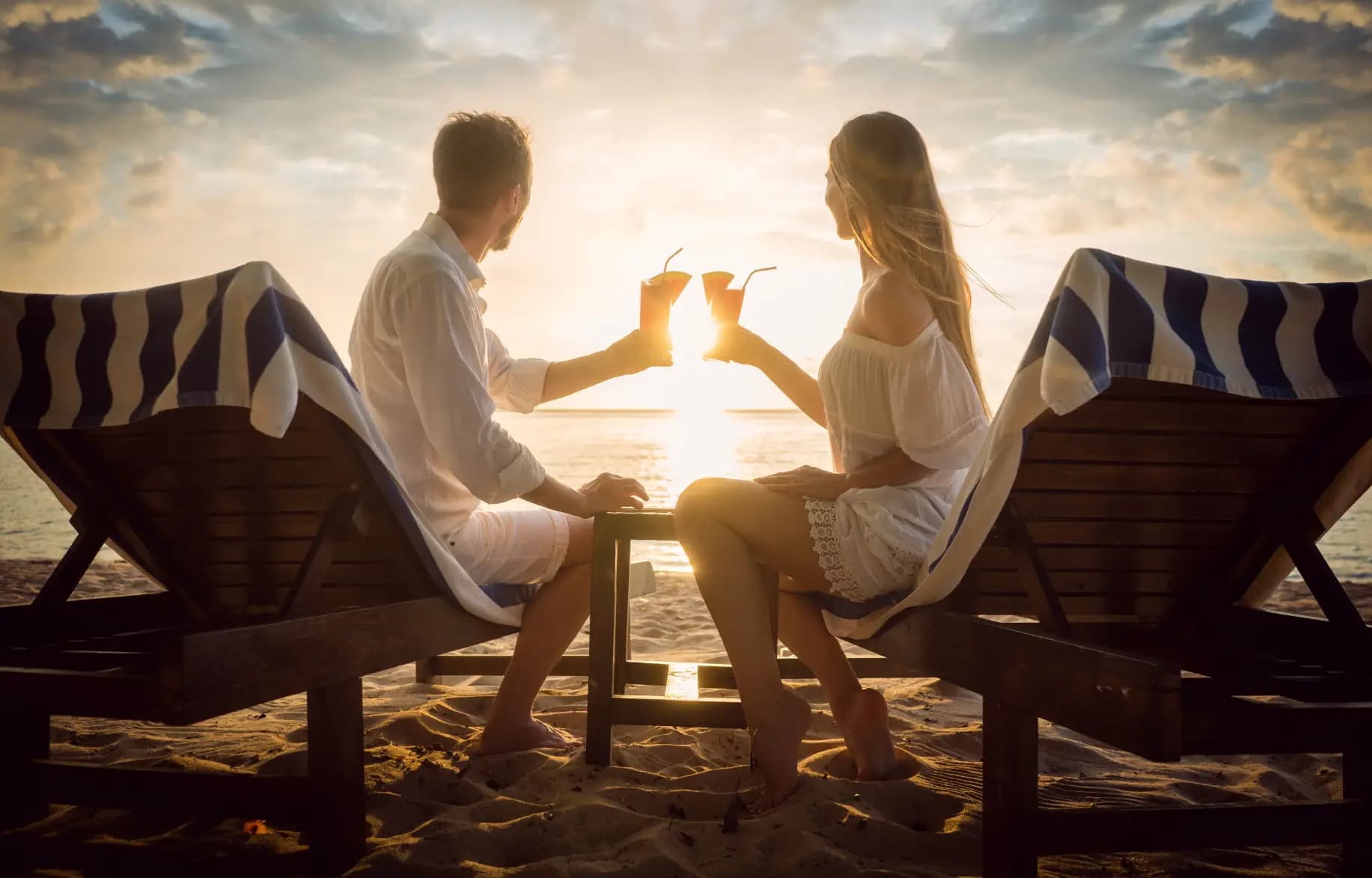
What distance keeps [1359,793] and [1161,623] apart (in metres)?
0.55

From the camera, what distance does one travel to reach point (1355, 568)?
9.06 meters

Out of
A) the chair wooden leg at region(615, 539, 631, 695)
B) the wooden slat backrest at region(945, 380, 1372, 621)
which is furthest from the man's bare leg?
the wooden slat backrest at region(945, 380, 1372, 621)

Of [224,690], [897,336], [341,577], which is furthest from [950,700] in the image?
[224,690]

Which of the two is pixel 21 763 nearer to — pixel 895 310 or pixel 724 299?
pixel 724 299

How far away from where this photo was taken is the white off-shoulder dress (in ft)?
7.86

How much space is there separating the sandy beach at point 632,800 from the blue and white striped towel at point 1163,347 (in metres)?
0.72

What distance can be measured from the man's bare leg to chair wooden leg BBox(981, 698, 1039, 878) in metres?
1.41

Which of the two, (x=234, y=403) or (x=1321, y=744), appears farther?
(x=234, y=403)

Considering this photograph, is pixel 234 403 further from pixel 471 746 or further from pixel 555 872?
pixel 471 746

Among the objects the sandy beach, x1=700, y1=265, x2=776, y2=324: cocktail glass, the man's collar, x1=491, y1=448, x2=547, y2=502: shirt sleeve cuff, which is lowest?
the sandy beach

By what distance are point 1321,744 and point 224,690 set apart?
1.95m

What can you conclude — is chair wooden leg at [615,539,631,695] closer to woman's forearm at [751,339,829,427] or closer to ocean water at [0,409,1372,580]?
woman's forearm at [751,339,829,427]

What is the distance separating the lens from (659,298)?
10.0ft

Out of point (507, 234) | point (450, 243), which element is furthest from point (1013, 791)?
point (507, 234)
